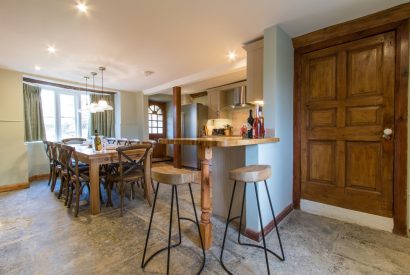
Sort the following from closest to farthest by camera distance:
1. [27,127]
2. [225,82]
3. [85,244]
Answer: [85,244] < [27,127] < [225,82]

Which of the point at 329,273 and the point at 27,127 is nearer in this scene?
the point at 329,273

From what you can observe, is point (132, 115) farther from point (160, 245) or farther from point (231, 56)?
point (160, 245)

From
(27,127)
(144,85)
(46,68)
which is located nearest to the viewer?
(46,68)

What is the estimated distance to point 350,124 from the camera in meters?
2.24

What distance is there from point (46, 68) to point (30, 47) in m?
1.02

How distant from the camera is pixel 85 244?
1816 millimetres

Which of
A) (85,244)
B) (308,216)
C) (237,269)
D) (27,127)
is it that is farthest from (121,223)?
(27,127)

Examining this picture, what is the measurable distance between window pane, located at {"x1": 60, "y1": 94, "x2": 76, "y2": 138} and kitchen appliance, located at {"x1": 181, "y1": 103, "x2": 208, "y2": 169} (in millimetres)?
2845

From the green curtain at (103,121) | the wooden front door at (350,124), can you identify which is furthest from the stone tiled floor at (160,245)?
the green curtain at (103,121)

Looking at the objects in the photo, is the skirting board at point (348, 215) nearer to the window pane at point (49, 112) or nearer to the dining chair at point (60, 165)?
the dining chair at point (60, 165)

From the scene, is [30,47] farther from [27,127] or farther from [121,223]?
[121,223]

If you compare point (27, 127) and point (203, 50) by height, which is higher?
point (203, 50)

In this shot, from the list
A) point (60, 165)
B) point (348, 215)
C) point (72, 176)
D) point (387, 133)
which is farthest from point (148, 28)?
point (348, 215)

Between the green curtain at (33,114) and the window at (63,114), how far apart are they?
0.59 feet
